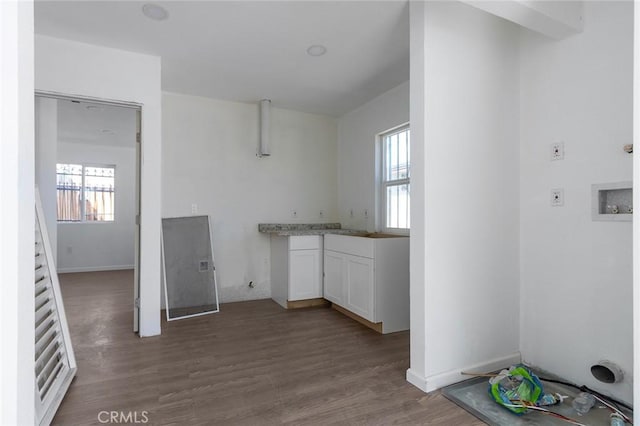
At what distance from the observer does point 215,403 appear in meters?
1.88

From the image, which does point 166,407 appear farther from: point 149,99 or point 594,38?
point 594,38

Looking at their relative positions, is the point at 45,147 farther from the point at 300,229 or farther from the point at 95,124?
the point at 300,229

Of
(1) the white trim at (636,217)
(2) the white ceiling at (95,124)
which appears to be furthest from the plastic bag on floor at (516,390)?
(2) the white ceiling at (95,124)

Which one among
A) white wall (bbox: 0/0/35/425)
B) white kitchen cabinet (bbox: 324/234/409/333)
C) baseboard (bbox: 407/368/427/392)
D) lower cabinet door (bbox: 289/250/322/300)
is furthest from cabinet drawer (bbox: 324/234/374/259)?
white wall (bbox: 0/0/35/425)

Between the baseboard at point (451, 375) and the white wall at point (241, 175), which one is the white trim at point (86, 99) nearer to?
the white wall at point (241, 175)

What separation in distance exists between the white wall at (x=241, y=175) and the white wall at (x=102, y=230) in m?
2.82

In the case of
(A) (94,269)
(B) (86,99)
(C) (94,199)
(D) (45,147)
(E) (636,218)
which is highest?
(B) (86,99)

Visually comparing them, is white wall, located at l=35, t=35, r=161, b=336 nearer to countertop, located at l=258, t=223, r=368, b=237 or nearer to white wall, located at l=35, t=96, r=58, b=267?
white wall, located at l=35, t=96, r=58, b=267

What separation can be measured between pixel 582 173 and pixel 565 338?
3.46 ft

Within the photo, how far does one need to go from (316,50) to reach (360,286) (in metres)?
2.21

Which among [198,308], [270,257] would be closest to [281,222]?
[270,257]

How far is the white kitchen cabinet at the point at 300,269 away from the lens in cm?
379

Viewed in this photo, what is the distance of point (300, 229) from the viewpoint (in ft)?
14.6

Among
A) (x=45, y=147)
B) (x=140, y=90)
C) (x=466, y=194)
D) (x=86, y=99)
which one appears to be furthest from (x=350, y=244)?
(x=45, y=147)
